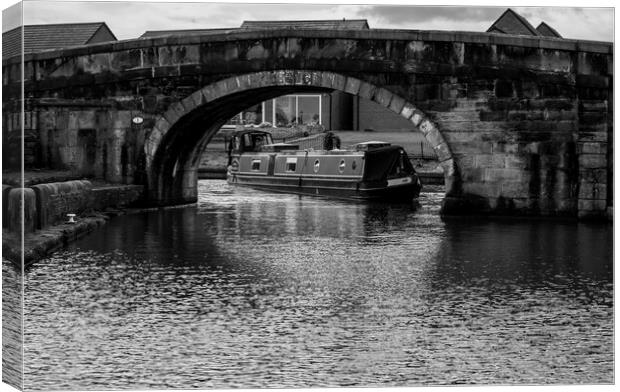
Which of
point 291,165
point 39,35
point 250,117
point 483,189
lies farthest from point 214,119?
point 250,117

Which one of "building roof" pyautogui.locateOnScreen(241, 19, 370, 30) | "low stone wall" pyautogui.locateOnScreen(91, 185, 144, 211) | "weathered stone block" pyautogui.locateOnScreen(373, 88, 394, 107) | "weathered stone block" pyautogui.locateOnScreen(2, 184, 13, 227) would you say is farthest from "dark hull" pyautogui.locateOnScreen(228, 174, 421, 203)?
"weathered stone block" pyautogui.locateOnScreen(2, 184, 13, 227)

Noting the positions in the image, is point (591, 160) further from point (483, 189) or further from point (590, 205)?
point (483, 189)

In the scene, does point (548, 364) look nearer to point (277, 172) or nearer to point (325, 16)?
point (325, 16)

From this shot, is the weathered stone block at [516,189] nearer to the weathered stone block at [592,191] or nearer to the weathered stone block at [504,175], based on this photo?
the weathered stone block at [504,175]

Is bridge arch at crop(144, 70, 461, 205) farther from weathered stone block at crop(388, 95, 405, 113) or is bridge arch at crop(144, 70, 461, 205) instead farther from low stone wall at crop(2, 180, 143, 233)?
low stone wall at crop(2, 180, 143, 233)

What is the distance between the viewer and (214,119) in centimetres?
2208

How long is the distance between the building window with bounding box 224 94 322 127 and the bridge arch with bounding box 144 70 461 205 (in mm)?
22666

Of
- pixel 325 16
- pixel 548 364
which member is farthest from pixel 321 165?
pixel 548 364

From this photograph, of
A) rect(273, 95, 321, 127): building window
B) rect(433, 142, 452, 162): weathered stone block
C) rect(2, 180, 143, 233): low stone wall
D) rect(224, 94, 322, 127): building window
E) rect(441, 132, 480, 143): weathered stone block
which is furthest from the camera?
rect(224, 94, 322, 127): building window

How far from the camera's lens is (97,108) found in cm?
2070

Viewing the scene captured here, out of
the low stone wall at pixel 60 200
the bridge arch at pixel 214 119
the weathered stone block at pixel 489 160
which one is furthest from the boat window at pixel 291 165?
the low stone wall at pixel 60 200

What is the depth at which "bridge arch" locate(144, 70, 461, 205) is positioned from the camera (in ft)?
63.9

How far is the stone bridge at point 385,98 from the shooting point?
1833 cm

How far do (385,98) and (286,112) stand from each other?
27542 mm
